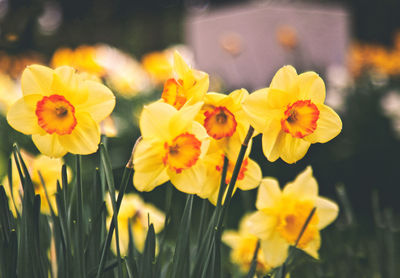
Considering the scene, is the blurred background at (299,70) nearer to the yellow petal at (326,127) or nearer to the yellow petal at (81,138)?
the yellow petal at (81,138)

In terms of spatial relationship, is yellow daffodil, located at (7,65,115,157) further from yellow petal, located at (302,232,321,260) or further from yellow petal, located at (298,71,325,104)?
yellow petal, located at (302,232,321,260)

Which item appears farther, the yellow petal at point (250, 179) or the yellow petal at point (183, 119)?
the yellow petal at point (250, 179)

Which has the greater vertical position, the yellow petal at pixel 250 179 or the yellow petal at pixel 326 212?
the yellow petal at pixel 250 179

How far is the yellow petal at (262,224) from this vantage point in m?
1.06

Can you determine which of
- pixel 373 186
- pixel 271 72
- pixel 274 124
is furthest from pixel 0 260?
pixel 271 72

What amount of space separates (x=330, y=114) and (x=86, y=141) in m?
0.43

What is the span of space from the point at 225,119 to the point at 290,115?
113 millimetres

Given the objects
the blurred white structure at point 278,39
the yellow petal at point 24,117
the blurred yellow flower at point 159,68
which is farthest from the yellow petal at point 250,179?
the blurred white structure at point 278,39

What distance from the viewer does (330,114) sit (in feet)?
2.73

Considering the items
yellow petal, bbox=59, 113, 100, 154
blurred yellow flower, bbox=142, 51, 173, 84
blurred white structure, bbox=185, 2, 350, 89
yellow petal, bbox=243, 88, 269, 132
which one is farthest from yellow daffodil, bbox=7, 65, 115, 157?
blurred white structure, bbox=185, 2, 350, 89

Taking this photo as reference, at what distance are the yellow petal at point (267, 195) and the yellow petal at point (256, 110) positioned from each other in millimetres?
324

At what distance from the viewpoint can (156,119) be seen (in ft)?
2.59

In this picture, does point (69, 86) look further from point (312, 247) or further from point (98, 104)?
point (312, 247)

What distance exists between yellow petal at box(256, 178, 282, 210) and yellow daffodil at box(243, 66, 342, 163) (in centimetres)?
29
